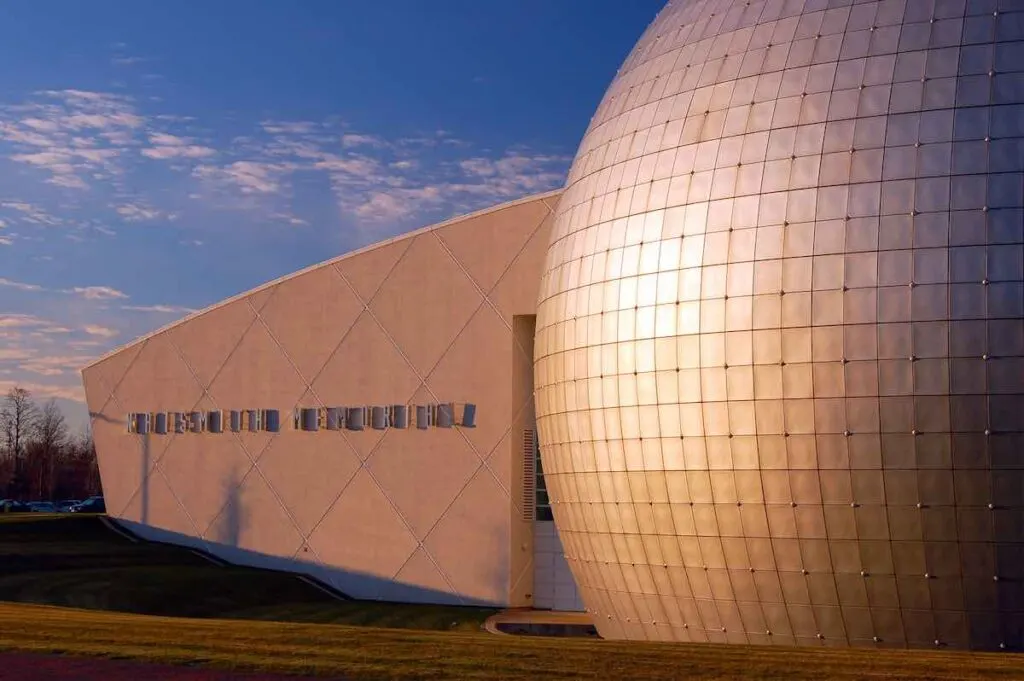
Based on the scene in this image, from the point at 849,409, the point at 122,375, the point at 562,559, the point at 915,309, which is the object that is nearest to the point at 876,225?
the point at 915,309

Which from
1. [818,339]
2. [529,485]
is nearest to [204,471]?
[529,485]

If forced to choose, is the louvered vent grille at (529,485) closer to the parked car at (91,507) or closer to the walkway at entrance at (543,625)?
the walkway at entrance at (543,625)

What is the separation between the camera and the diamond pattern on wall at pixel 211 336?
1989 inches

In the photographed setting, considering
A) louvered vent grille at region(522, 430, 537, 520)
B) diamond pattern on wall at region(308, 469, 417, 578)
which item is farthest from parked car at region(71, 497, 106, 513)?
louvered vent grille at region(522, 430, 537, 520)

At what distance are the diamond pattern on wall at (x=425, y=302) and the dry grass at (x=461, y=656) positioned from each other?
2072cm

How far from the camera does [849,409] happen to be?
24172 millimetres

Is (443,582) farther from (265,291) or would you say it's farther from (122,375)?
(122,375)

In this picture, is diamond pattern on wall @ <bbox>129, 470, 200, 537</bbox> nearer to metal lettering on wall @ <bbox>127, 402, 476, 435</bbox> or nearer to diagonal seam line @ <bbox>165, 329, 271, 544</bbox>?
diagonal seam line @ <bbox>165, 329, 271, 544</bbox>

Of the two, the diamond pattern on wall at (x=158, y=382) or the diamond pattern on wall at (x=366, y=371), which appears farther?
the diamond pattern on wall at (x=158, y=382)

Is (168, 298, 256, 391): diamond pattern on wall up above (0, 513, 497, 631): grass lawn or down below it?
above

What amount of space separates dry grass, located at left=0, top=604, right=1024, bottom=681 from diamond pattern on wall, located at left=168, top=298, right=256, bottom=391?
87.3 feet

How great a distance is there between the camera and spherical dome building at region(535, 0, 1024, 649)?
2367 centimetres

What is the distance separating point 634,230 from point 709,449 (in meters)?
5.51

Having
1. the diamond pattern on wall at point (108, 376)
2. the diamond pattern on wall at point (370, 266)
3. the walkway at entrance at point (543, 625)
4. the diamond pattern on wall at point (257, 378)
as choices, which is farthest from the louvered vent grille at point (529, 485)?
the diamond pattern on wall at point (108, 376)
